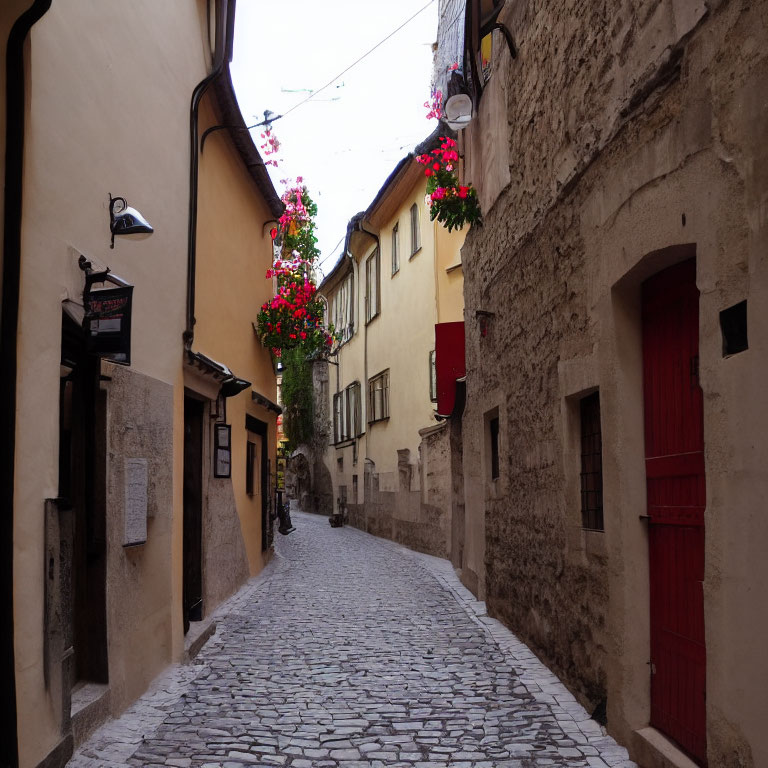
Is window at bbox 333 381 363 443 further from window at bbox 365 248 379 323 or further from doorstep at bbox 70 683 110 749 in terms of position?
doorstep at bbox 70 683 110 749

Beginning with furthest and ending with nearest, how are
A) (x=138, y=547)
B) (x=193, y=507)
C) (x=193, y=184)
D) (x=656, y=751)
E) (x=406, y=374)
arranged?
(x=406, y=374) → (x=193, y=507) → (x=193, y=184) → (x=138, y=547) → (x=656, y=751)

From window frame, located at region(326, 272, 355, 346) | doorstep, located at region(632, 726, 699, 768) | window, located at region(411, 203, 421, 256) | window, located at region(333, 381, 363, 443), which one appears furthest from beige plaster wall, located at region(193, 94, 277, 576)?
window frame, located at region(326, 272, 355, 346)

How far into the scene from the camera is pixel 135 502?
5965 millimetres

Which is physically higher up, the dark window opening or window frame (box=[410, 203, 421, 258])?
window frame (box=[410, 203, 421, 258])

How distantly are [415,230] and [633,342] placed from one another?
14626mm

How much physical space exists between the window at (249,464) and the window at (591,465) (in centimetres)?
705

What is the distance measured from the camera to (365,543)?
19484 mm

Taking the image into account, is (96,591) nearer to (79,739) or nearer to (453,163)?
(79,739)

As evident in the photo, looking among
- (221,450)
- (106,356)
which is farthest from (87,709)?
(221,450)

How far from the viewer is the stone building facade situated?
10.7ft

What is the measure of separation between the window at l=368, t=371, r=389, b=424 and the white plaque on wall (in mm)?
15240

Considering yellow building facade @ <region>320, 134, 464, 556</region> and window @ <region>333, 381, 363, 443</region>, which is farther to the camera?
window @ <region>333, 381, 363, 443</region>

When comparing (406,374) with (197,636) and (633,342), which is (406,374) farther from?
(633,342)

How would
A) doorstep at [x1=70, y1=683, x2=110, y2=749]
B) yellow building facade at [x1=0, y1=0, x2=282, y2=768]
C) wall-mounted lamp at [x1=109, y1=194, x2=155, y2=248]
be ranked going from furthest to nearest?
wall-mounted lamp at [x1=109, y1=194, x2=155, y2=248]
doorstep at [x1=70, y1=683, x2=110, y2=749]
yellow building facade at [x1=0, y1=0, x2=282, y2=768]
